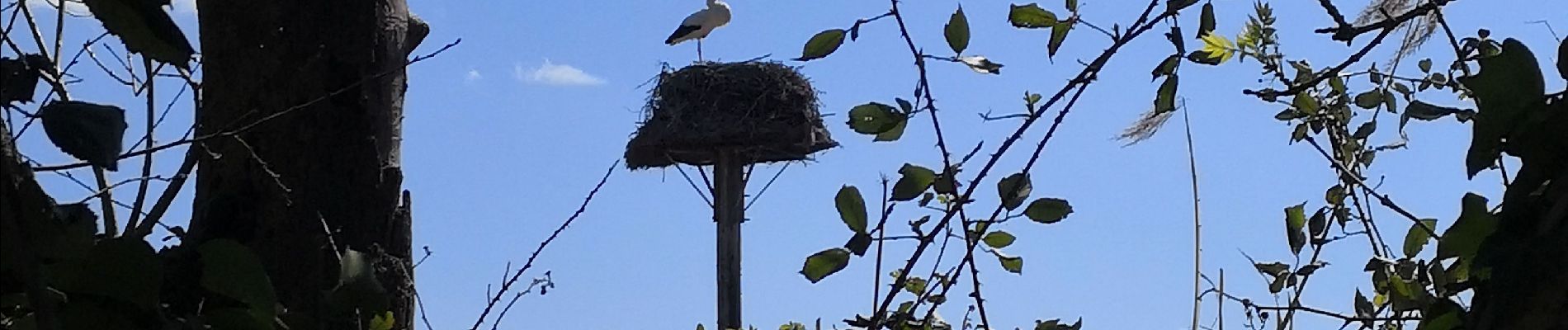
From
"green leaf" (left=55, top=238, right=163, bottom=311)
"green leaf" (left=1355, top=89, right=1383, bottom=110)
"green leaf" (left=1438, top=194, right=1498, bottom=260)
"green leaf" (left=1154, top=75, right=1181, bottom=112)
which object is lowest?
"green leaf" (left=55, top=238, right=163, bottom=311)

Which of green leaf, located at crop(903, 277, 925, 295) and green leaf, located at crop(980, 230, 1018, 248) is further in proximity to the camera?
green leaf, located at crop(903, 277, 925, 295)

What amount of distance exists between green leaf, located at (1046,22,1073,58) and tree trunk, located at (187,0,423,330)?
364 millimetres

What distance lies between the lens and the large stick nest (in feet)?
23.4

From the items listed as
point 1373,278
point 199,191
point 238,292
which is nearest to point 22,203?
point 238,292

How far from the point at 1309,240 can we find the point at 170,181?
0.69 m

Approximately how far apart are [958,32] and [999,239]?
11 centimetres

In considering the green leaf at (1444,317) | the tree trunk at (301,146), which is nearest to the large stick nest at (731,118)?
the tree trunk at (301,146)

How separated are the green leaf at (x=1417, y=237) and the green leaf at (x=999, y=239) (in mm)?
198

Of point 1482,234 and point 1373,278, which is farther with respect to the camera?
point 1373,278

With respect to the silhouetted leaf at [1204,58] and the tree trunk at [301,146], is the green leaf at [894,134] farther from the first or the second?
the tree trunk at [301,146]

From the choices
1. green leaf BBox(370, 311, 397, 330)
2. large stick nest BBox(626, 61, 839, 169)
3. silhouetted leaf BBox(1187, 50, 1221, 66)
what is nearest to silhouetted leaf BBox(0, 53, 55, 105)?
green leaf BBox(370, 311, 397, 330)

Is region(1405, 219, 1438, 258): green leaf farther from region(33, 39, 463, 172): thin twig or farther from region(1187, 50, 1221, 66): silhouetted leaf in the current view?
region(33, 39, 463, 172): thin twig

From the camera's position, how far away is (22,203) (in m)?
0.37

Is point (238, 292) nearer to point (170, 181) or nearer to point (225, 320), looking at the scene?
point (225, 320)
